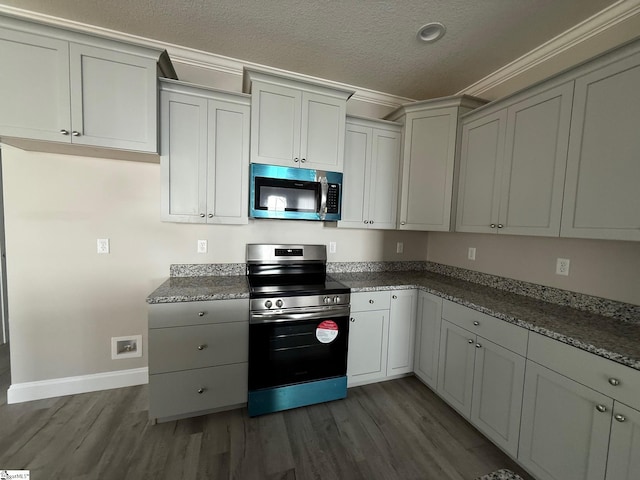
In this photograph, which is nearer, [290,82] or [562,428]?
[562,428]

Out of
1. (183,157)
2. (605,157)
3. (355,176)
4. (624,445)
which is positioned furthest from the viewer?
(355,176)

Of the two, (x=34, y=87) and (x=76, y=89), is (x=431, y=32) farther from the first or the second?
(x=34, y=87)

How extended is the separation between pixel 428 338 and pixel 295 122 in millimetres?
2133

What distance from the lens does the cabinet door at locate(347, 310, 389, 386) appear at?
7.06 feet

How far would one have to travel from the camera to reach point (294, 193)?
2115 millimetres

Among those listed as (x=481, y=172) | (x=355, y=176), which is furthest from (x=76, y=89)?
(x=481, y=172)

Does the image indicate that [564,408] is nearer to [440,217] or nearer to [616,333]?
[616,333]

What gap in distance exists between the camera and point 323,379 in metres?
2.01

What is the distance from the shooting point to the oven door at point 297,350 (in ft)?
6.06

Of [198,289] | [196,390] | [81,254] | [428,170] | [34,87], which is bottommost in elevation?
[196,390]

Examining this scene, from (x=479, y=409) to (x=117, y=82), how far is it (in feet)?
10.6

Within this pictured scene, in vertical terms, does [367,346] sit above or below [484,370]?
below

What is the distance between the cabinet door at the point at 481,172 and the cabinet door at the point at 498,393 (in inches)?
36.0

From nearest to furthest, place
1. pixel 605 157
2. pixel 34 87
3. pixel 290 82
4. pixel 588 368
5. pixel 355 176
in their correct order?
pixel 588 368 → pixel 605 157 → pixel 34 87 → pixel 290 82 → pixel 355 176
